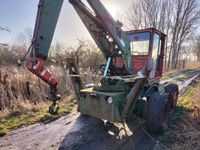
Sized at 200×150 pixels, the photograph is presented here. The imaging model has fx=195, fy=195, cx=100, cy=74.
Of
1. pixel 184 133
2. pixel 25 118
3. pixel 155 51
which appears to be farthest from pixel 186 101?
pixel 25 118

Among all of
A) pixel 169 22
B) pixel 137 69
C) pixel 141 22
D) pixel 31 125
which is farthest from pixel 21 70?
pixel 169 22

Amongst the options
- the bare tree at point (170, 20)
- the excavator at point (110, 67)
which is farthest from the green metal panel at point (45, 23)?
the bare tree at point (170, 20)

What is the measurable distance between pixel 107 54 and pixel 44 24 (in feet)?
6.67

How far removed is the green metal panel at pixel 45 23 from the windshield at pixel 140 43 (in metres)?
2.58

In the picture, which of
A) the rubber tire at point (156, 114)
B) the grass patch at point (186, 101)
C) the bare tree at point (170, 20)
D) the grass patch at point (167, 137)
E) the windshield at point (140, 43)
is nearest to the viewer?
the grass patch at point (167, 137)

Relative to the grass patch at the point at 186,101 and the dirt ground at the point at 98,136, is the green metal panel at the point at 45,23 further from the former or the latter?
the grass patch at the point at 186,101

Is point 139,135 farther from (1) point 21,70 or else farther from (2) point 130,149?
(1) point 21,70

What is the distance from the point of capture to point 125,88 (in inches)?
179

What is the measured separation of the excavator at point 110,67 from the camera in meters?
3.53

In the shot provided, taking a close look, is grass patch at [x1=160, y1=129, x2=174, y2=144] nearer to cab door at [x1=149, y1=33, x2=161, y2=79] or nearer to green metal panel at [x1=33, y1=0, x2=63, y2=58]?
cab door at [x1=149, y1=33, x2=161, y2=79]

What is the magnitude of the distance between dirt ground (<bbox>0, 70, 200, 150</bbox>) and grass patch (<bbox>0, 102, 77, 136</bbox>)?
277mm

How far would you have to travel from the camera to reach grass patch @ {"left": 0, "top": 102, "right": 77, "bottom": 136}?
16.4ft

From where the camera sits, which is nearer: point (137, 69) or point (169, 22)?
point (137, 69)

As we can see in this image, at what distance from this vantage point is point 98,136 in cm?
442
